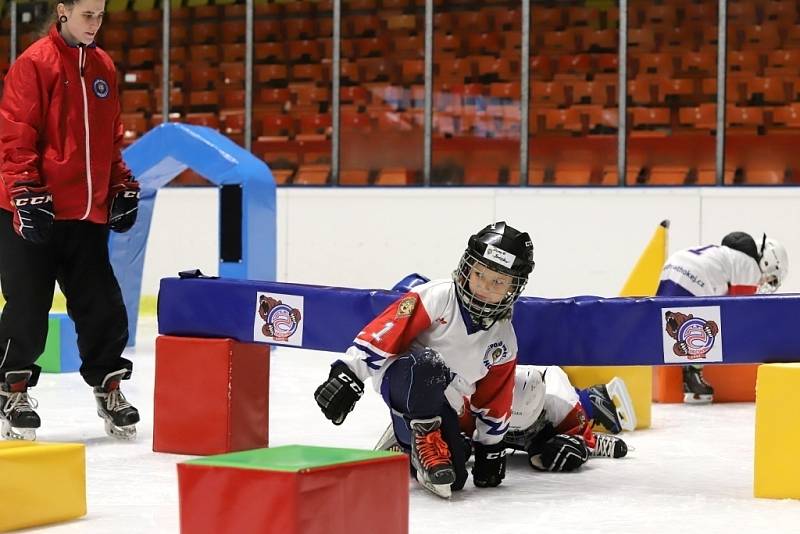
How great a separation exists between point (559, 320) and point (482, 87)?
6584 mm

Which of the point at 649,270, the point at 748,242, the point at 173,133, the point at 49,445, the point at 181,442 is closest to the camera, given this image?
the point at 49,445

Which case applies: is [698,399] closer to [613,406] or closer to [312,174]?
[613,406]

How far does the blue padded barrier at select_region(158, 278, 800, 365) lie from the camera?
3.17 meters

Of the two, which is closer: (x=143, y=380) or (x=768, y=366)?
(x=768, y=366)

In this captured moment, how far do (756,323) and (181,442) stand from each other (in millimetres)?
1604

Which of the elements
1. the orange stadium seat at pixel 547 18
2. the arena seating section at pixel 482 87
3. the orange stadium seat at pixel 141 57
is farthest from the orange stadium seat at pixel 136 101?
the orange stadium seat at pixel 547 18

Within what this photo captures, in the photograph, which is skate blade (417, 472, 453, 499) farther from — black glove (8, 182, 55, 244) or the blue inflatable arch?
the blue inflatable arch

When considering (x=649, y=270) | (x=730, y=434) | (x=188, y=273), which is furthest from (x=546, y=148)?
(x=188, y=273)

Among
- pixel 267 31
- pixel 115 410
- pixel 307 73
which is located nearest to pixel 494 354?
pixel 115 410

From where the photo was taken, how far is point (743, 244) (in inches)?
209

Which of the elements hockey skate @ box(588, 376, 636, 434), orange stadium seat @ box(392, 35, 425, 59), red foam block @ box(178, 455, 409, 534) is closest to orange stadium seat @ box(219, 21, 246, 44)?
orange stadium seat @ box(392, 35, 425, 59)

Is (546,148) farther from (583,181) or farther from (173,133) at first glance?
(173,133)

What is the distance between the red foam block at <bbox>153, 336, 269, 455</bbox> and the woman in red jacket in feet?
0.80

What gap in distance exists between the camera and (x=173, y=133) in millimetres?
6430
